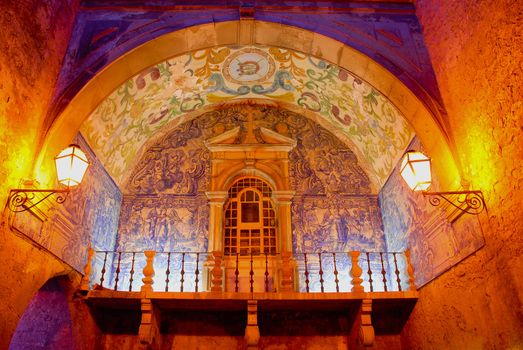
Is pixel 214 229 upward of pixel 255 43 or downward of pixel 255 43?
downward

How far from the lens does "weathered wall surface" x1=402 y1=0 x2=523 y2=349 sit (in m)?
3.43

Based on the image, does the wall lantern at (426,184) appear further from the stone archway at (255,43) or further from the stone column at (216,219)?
the stone column at (216,219)

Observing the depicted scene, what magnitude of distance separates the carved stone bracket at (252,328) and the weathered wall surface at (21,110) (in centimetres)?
264

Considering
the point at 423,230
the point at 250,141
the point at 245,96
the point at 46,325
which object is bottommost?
the point at 46,325

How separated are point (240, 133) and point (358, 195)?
9.16 ft

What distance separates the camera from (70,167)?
418cm

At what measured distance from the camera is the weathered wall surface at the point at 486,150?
11.2ft

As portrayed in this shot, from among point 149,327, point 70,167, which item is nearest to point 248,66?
point 70,167

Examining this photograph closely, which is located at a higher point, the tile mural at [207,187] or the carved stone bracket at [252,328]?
the tile mural at [207,187]

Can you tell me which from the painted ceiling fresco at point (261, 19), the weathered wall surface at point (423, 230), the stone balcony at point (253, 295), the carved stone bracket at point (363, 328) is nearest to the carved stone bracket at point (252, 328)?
the stone balcony at point (253, 295)

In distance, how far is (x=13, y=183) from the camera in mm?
4027

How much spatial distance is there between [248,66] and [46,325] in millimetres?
5323

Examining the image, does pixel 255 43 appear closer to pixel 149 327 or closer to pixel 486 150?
pixel 486 150

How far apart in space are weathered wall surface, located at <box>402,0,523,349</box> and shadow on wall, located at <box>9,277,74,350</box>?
4888 mm
